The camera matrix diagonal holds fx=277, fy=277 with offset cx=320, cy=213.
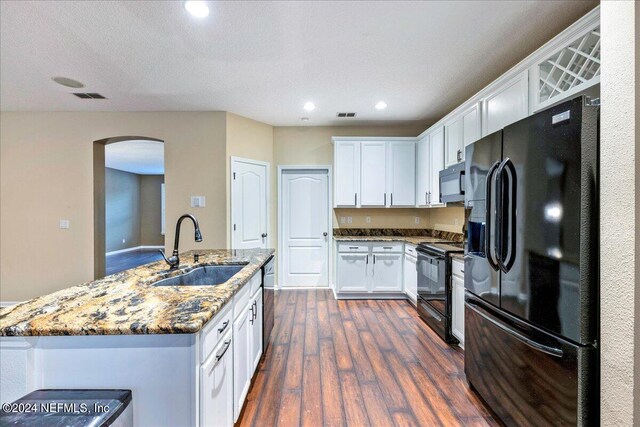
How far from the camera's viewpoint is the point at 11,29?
217 centimetres

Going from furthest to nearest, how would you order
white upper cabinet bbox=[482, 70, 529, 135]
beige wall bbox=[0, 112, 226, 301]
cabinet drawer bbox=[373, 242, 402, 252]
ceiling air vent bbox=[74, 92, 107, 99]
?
cabinet drawer bbox=[373, 242, 402, 252]
beige wall bbox=[0, 112, 226, 301]
ceiling air vent bbox=[74, 92, 107, 99]
white upper cabinet bbox=[482, 70, 529, 135]

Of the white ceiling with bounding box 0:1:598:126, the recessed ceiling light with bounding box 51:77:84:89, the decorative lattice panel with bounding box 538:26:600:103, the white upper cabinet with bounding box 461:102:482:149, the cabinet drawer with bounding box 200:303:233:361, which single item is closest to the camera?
the cabinet drawer with bounding box 200:303:233:361

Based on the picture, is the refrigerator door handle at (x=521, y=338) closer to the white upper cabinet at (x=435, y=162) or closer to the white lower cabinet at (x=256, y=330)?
the white lower cabinet at (x=256, y=330)

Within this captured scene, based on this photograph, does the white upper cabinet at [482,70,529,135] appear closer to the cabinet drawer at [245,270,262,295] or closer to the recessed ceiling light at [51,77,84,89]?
the cabinet drawer at [245,270,262,295]

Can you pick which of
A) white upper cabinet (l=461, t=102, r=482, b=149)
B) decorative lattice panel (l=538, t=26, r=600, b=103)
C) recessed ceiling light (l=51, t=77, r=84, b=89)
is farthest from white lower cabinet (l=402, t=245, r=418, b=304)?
recessed ceiling light (l=51, t=77, r=84, b=89)

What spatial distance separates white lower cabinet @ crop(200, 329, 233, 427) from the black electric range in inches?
87.1

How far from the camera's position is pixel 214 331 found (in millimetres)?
1260

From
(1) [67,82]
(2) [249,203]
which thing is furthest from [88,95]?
(2) [249,203]

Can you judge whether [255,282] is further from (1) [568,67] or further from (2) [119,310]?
(1) [568,67]

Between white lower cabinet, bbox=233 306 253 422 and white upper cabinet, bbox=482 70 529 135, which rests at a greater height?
white upper cabinet, bbox=482 70 529 135

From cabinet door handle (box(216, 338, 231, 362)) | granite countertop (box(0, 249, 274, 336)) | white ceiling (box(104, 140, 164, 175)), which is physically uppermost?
white ceiling (box(104, 140, 164, 175))

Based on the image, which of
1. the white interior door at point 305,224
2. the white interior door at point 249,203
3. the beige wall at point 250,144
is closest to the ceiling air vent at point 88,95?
the beige wall at point 250,144

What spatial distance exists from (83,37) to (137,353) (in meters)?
2.62

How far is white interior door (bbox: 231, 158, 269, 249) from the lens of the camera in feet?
13.6
